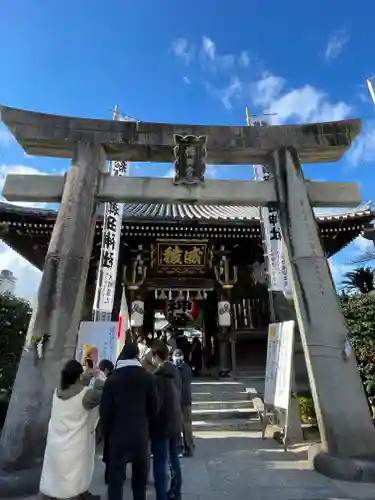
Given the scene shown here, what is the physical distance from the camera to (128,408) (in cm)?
312

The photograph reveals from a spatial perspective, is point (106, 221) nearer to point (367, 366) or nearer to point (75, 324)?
point (75, 324)

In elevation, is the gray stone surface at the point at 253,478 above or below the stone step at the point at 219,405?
below

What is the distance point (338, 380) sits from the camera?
5.25m

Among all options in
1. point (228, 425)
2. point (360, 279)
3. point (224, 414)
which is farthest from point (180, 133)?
point (360, 279)

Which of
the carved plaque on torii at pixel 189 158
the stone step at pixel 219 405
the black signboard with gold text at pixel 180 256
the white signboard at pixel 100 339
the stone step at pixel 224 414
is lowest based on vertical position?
the stone step at pixel 224 414

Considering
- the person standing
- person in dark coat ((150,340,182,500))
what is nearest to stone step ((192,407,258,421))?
the person standing

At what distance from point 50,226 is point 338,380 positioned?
9262mm

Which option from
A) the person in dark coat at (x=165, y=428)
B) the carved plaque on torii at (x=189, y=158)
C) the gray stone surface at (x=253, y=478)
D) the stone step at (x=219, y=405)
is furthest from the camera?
the stone step at (x=219, y=405)

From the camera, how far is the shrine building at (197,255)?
11.5 metres

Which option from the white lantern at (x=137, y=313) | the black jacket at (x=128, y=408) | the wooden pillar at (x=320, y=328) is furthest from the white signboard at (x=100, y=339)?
the white lantern at (x=137, y=313)

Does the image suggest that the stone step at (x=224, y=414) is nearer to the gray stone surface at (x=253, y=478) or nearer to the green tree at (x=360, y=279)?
the gray stone surface at (x=253, y=478)

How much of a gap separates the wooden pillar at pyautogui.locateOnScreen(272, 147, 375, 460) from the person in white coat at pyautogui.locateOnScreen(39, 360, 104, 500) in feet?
11.3

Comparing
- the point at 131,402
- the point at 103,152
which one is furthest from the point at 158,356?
the point at 103,152

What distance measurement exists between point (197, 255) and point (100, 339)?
6.40 meters
